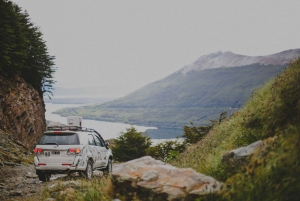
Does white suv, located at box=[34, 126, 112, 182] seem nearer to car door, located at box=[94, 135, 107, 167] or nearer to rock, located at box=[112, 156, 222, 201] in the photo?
car door, located at box=[94, 135, 107, 167]

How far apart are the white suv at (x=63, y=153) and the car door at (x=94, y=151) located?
8.5 inches

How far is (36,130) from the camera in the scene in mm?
30234

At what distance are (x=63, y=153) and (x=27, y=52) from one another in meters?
24.0

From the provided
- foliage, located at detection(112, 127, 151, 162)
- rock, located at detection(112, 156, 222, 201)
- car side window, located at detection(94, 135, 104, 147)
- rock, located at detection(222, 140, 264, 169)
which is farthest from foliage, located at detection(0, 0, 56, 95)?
rock, located at detection(222, 140, 264, 169)

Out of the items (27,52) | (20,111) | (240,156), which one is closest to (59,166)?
(240,156)

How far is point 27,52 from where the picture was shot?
31.3 m

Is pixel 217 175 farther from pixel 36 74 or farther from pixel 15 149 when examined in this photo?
pixel 36 74

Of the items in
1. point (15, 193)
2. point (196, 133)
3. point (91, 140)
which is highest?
point (91, 140)

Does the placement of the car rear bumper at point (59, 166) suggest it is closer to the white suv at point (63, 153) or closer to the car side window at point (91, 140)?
the white suv at point (63, 153)

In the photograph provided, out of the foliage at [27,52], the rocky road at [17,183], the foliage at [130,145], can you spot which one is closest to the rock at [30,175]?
the rocky road at [17,183]

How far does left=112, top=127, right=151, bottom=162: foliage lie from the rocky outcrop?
29.5 feet

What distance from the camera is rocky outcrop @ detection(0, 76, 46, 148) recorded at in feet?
78.7

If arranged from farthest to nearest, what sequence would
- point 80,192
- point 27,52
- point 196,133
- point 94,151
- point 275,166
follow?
point 27,52 < point 196,133 < point 94,151 < point 80,192 < point 275,166

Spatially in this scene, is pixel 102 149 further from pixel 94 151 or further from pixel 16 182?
pixel 16 182
